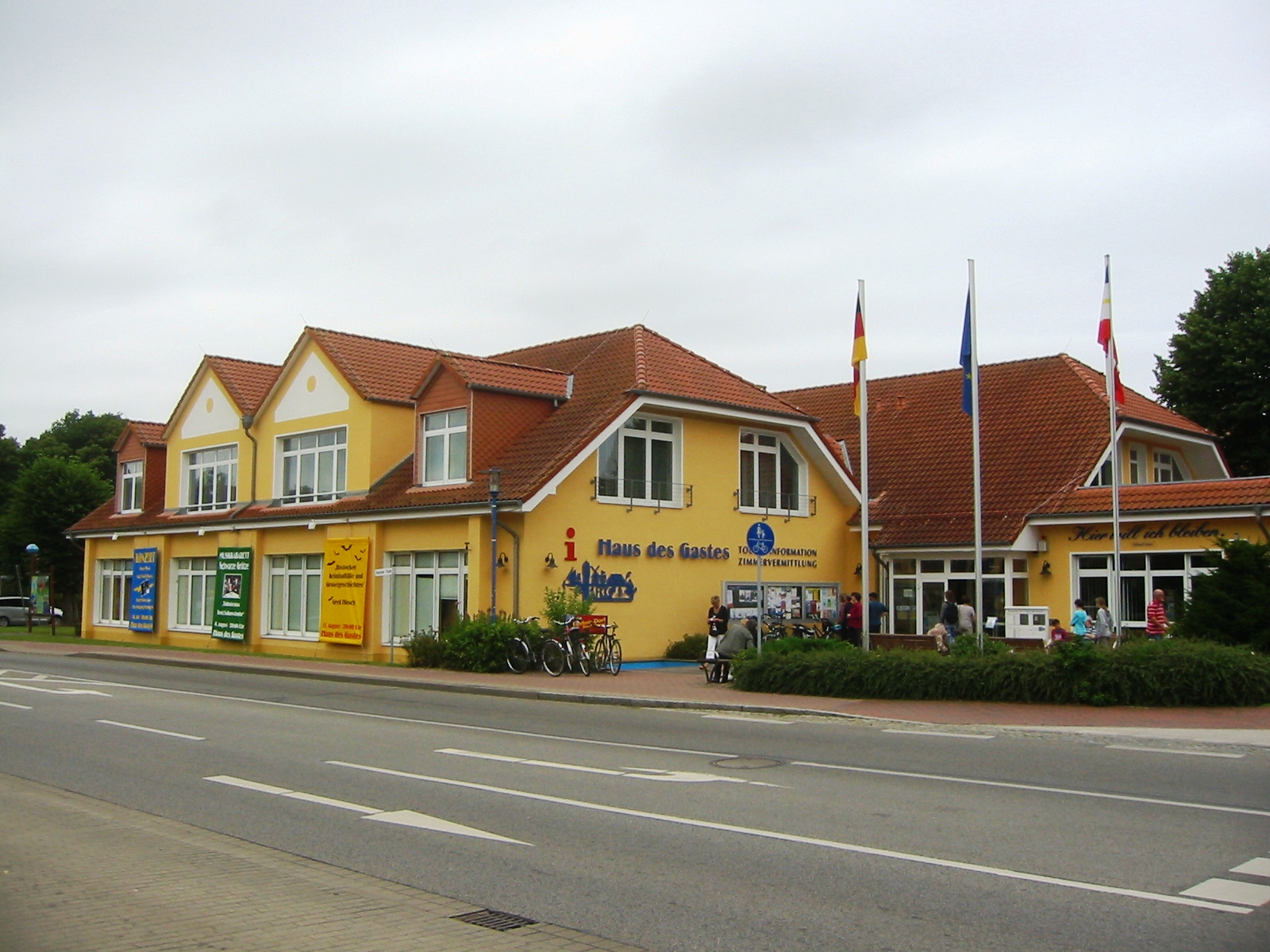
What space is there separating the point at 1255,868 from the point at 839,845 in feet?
8.48

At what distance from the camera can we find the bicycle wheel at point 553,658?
24.4 metres

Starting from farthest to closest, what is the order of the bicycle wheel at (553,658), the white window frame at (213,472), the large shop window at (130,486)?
1. the large shop window at (130,486)
2. the white window frame at (213,472)
3. the bicycle wheel at (553,658)

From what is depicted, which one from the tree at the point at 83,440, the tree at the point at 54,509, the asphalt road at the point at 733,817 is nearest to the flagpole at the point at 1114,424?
the asphalt road at the point at 733,817

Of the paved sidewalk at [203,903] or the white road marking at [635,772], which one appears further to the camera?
the white road marking at [635,772]

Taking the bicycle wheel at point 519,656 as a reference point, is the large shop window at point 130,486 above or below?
above

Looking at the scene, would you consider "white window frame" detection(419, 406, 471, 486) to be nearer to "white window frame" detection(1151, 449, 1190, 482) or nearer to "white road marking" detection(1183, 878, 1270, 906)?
"white window frame" detection(1151, 449, 1190, 482)

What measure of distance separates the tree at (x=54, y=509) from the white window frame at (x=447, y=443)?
2714 cm

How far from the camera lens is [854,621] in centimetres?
2689

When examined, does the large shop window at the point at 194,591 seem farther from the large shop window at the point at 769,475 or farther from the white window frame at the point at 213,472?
the large shop window at the point at 769,475

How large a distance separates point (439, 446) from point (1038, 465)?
14651 millimetres

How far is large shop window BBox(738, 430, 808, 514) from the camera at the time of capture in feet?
Result: 105

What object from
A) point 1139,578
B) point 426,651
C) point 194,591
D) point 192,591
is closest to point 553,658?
point 426,651

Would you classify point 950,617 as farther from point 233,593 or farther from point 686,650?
point 233,593

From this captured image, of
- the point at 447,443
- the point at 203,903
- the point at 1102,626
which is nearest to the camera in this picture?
the point at 203,903
